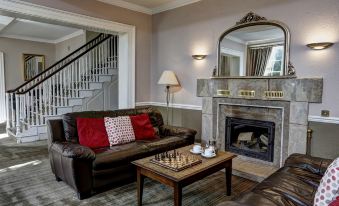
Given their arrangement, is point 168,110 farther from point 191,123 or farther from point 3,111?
point 3,111

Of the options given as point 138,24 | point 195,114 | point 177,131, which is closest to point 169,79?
point 195,114

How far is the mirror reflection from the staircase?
11.4 ft

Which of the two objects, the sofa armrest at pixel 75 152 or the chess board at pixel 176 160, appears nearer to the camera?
the chess board at pixel 176 160

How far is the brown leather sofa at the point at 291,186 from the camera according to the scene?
1562mm

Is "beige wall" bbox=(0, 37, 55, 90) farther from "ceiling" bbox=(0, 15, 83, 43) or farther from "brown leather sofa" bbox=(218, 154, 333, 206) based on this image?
"brown leather sofa" bbox=(218, 154, 333, 206)

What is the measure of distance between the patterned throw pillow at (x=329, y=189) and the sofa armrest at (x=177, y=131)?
2129mm

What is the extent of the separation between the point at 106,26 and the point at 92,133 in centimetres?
207

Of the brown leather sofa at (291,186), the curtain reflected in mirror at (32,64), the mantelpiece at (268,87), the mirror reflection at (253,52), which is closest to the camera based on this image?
the brown leather sofa at (291,186)

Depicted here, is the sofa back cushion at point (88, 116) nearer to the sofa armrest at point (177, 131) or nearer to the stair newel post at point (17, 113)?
the sofa armrest at point (177, 131)

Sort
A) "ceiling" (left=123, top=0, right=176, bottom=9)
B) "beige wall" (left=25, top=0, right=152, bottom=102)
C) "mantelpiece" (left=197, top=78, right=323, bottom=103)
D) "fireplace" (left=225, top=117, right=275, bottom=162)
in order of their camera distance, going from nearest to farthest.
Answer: "mantelpiece" (left=197, top=78, right=323, bottom=103) → "fireplace" (left=225, top=117, right=275, bottom=162) → "beige wall" (left=25, top=0, right=152, bottom=102) → "ceiling" (left=123, top=0, right=176, bottom=9)

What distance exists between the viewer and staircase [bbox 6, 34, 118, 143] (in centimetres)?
493

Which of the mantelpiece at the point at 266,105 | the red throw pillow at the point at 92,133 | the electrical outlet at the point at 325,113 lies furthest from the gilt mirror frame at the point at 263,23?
the red throw pillow at the point at 92,133

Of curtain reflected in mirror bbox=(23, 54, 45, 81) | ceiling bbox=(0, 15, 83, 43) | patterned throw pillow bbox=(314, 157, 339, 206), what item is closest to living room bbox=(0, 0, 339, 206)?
patterned throw pillow bbox=(314, 157, 339, 206)

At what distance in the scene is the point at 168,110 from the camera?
4.72 m
